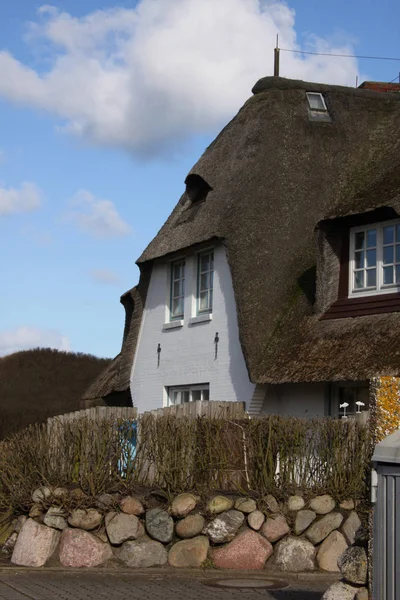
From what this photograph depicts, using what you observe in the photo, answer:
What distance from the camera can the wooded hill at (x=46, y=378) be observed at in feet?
131

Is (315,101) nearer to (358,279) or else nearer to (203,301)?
(203,301)

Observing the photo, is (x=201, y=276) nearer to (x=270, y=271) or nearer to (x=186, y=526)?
(x=270, y=271)

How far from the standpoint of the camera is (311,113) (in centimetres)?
2311

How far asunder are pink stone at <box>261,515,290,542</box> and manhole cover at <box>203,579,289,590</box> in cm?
75

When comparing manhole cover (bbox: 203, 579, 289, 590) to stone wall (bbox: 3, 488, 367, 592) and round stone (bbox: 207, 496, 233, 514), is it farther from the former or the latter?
round stone (bbox: 207, 496, 233, 514)

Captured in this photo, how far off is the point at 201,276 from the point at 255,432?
865 cm

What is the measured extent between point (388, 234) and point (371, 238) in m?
0.44

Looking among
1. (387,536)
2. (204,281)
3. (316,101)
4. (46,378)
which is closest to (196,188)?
(204,281)

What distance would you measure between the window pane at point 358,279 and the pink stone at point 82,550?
23.4 feet

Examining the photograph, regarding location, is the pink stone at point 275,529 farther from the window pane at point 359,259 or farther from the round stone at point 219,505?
the window pane at point 359,259

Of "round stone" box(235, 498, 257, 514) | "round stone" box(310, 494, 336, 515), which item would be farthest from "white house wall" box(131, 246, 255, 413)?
"round stone" box(310, 494, 336, 515)

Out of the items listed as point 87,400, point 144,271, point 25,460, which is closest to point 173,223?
point 144,271

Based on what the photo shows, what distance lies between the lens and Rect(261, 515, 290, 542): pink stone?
13.1m

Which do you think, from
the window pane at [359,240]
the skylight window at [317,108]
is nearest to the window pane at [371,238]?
the window pane at [359,240]
